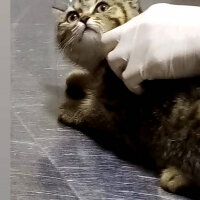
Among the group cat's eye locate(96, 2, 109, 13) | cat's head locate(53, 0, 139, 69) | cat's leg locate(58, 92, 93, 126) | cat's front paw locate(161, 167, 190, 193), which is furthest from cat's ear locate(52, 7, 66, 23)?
cat's front paw locate(161, 167, 190, 193)

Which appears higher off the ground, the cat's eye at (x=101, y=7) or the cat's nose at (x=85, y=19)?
the cat's eye at (x=101, y=7)

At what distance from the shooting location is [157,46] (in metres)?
1.12

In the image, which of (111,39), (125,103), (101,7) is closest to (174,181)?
(125,103)

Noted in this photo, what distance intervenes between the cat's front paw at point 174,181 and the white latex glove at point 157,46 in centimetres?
19

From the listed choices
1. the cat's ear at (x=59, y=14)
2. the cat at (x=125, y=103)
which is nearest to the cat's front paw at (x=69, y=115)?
the cat at (x=125, y=103)

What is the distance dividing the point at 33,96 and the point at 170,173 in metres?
0.59

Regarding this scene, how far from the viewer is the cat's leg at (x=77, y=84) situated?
1532 mm

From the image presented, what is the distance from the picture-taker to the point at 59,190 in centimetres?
114

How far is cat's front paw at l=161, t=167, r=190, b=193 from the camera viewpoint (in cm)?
112

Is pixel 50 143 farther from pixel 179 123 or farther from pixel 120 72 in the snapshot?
pixel 179 123

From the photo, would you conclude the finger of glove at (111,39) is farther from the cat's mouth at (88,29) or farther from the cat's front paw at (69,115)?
the cat's front paw at (69,115)

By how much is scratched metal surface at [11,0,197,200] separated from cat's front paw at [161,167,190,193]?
0.6 inches

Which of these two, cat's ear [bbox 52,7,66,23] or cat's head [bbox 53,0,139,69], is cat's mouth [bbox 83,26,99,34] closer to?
cat's head [bbox 53,0,139,69]

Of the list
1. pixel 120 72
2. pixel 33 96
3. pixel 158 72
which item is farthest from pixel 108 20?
pixel 33 96
